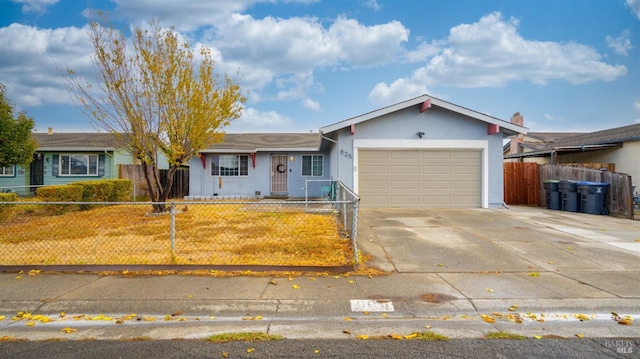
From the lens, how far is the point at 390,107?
12.5m

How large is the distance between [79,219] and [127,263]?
6772 millimetres

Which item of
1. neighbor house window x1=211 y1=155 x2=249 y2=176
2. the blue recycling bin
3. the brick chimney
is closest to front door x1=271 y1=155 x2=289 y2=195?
neighbor house window x1=211 y1=155 x2=249 y2=176

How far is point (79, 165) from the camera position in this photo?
19594 millimetres

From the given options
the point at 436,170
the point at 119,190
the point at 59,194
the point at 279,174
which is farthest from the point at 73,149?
the point at 436,170

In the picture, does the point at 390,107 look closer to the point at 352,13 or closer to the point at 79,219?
the point at 352,13

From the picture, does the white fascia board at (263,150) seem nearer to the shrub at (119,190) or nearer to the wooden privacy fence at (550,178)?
the shrub at (119,190)

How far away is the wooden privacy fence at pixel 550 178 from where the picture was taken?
36.1 ft

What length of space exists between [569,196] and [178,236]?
13.0 m

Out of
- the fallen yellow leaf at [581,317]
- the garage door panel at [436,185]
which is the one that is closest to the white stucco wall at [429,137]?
the garage door panel at [436,185]

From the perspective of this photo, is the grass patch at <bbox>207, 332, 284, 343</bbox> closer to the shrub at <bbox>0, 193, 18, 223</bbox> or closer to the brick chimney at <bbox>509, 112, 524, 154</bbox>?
the shrub at <bbox>0, 193, 18, 223</bbox>

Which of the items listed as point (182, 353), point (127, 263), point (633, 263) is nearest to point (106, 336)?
point (182, 353)

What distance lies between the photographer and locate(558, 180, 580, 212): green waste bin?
12.2 meters

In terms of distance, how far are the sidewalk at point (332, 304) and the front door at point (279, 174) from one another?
45.6 ft

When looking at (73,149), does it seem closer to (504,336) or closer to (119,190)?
(119,190)
